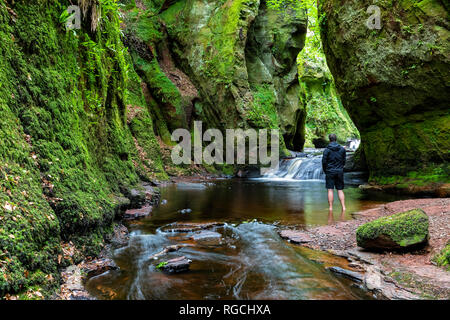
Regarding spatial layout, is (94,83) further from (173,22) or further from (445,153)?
(173,22)

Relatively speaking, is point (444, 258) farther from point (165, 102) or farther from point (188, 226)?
point (165, 102)

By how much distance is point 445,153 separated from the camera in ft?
31.9

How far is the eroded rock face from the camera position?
373 inches

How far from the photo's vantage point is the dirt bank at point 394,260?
3.15 metres

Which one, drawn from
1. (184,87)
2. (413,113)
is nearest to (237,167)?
(184,87)

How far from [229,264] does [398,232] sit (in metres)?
2.48

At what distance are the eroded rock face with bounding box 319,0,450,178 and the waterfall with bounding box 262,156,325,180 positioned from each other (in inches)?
158

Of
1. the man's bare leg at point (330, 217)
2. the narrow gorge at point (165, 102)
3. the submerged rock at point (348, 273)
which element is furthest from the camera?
the man's bare leg at point (330, 217)

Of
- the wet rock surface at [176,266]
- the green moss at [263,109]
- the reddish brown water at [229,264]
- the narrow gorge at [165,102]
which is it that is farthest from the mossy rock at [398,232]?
the green moss at [263,109]

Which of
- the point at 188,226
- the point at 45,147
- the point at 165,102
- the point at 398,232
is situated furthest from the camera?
the point at 165,102

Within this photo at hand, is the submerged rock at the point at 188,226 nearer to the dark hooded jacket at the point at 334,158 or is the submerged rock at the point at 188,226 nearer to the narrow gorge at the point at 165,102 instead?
the narrow gorge at the point at 165,102

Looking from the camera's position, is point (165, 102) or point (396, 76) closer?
point (396, 76)

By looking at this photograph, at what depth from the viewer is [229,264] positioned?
4.21 m

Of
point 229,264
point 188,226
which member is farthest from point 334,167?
point 229,264
